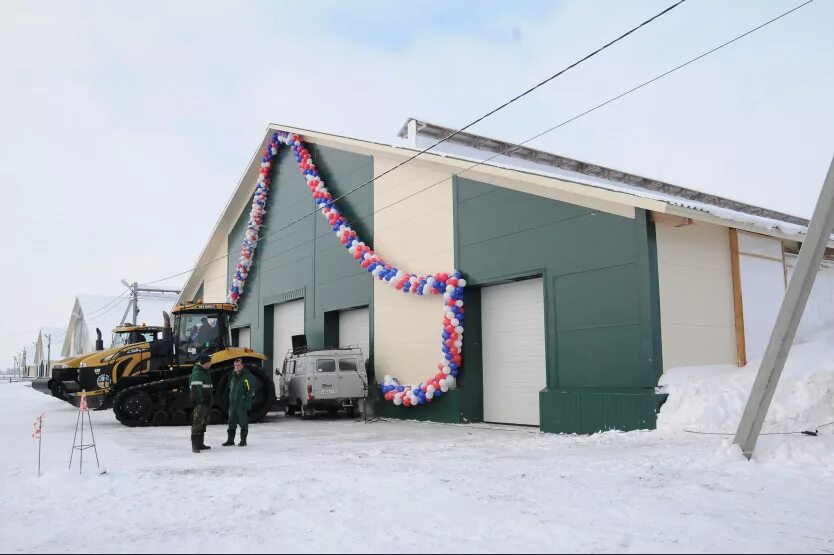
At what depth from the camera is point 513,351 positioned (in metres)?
15.8

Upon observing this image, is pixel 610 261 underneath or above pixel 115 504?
above

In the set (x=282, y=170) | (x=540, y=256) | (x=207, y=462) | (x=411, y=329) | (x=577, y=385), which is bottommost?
(x=207, y=462)

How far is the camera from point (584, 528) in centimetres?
567

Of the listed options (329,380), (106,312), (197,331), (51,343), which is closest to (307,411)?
(329,380)

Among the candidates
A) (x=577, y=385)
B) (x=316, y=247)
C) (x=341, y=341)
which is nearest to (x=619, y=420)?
(x=577, y=385)

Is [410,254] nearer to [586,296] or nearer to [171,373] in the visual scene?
[586,296]

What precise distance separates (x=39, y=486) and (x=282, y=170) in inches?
767

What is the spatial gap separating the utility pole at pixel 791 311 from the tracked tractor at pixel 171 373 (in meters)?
12.0

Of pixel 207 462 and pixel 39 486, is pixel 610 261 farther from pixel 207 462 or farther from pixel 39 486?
pixel 39 486

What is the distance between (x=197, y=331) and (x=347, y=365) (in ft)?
13.5

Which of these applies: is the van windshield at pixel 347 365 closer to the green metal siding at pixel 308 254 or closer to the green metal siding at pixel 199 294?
the green metal siding at pixel 308 254

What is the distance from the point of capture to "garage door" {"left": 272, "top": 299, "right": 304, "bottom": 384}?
976 inches

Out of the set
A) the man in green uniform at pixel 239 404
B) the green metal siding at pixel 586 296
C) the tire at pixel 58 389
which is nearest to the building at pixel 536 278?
the green metal siding at pixel 586 296

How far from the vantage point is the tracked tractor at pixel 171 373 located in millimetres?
16578
